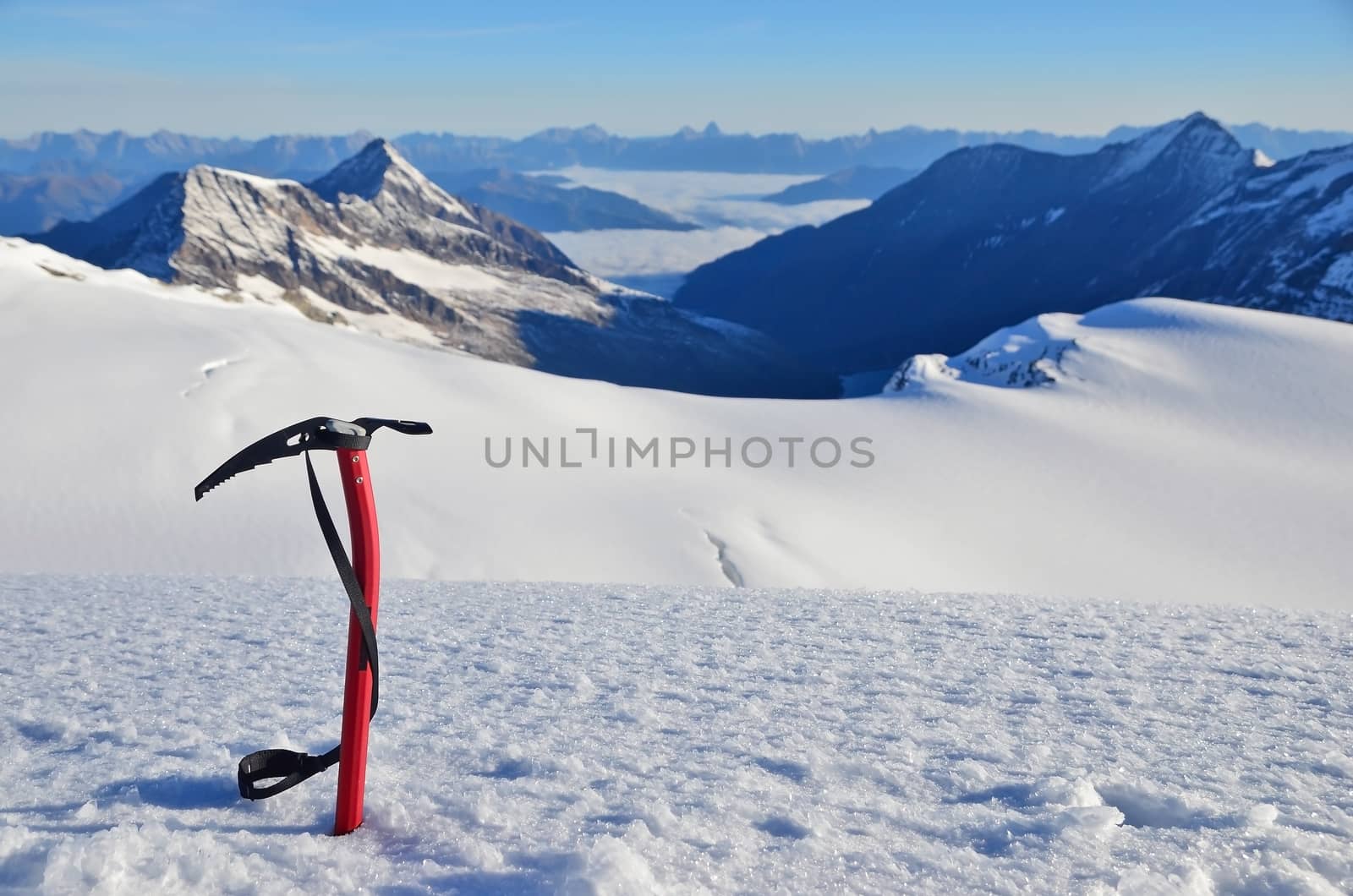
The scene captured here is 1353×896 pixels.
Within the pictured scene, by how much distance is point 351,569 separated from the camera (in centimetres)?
449

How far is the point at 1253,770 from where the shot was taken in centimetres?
627

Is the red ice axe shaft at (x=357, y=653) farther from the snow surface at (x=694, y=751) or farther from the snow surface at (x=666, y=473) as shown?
the snow surface at (x=666, y=473)

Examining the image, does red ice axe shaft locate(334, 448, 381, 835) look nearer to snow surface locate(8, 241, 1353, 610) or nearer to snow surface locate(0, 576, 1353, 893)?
snow surface locate(0, 576, 1353, 893)

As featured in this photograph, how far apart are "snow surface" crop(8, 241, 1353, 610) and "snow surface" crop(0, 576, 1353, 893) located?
10.1 meters

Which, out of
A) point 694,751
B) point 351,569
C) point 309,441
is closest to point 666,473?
point 694,751

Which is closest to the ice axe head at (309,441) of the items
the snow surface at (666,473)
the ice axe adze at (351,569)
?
the ice axe adze at (351,569)

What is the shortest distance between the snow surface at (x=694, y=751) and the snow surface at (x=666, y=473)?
1006 cm

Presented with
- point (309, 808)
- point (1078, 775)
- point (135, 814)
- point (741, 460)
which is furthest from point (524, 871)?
point (741, 460)

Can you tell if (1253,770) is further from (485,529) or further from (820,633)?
(485,529)

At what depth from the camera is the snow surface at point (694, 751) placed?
15.2ft

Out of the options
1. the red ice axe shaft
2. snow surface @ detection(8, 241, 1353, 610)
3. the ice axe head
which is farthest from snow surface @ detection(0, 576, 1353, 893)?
snow surface @ detection(8, 241, 1353, 610)

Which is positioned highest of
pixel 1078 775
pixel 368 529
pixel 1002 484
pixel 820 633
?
pixel 368 529

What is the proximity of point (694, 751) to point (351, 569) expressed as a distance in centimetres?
291

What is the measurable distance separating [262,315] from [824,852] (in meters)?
38.0
